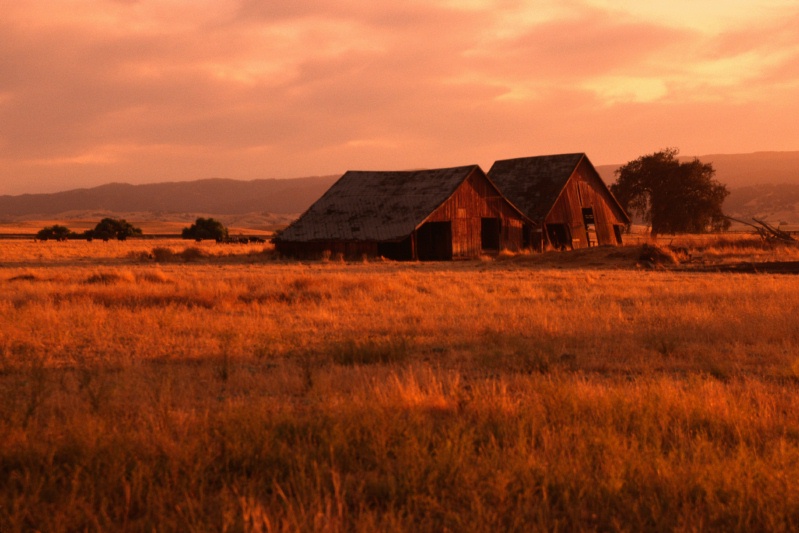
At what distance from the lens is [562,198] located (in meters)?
42.8

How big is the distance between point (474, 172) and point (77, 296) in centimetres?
2500

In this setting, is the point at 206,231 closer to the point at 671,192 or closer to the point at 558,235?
the point at 558,235

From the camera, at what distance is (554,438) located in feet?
18.6

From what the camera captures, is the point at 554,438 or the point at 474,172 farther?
the point at 474,172

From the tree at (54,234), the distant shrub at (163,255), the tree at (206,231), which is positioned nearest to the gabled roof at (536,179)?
the distant shrub at (163,255)

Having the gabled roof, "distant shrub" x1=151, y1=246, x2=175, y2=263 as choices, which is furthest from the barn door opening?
"distant shrub" x1=151, y1=246, x2=175, y2=263

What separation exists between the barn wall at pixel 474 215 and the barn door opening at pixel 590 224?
6.93 metres

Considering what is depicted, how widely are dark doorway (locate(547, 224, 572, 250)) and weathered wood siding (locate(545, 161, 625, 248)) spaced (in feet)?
1.39

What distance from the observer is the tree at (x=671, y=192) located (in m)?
56.3

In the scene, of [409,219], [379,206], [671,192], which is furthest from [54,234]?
[671,192]

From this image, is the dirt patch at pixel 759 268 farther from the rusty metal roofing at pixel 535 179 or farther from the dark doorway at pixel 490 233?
the rusty metal roofing at pixel 535 179

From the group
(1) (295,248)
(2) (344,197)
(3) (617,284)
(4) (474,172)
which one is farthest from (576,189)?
(3) (617,284)

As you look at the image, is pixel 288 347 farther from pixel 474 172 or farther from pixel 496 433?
pixel 474 172

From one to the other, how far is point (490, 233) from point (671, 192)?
2261cm
